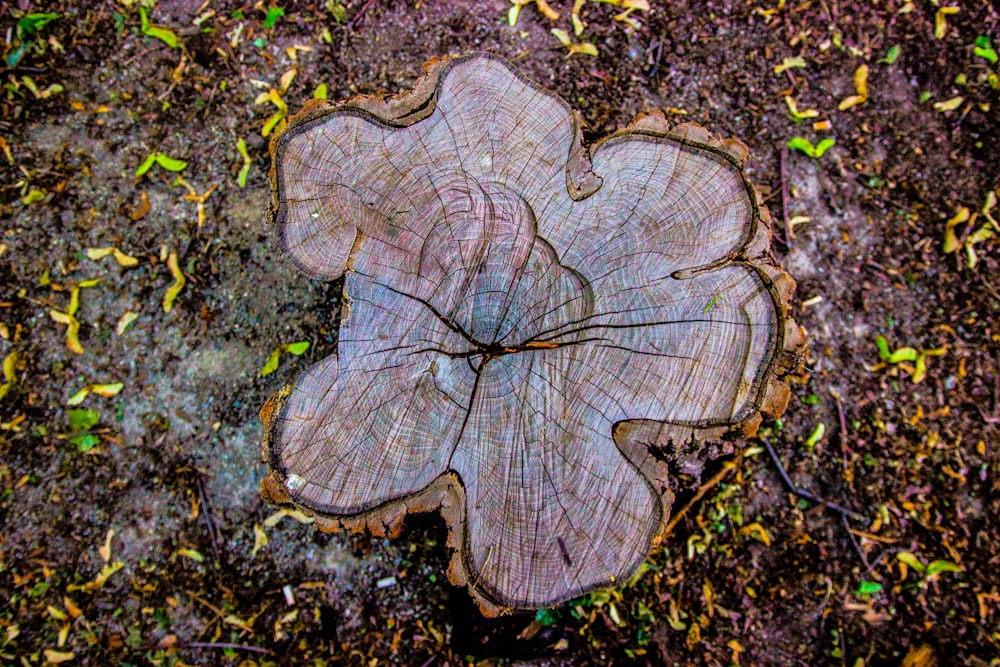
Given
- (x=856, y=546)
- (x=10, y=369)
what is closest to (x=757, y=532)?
(x=856, y=546)

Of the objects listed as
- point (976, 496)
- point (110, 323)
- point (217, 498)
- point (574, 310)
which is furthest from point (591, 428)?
point (110, 323)

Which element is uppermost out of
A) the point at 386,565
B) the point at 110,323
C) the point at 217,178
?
the point at 217,178

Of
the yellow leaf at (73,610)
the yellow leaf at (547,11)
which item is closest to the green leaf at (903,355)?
the yellow leaf at (547,11)

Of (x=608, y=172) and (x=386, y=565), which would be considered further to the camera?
(x=386, y=565)

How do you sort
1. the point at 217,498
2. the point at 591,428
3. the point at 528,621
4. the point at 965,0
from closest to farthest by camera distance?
the point at 591,428 < the point at 528,621 < the point at 217,498 < the point at 965,0

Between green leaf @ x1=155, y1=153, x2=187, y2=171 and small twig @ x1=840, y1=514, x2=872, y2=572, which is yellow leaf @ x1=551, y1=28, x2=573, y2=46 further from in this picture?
small twig @ x1=840, y1=514, x2=872, y2=572

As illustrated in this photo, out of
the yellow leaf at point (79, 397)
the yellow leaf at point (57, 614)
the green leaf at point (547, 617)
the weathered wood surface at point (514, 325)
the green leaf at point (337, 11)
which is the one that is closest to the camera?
the weathered wood surface at point (514, 325)

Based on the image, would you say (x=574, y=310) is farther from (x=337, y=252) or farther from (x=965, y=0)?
(x=965, y=0)

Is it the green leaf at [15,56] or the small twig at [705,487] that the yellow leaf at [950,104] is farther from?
the green leaf at [15,56]
